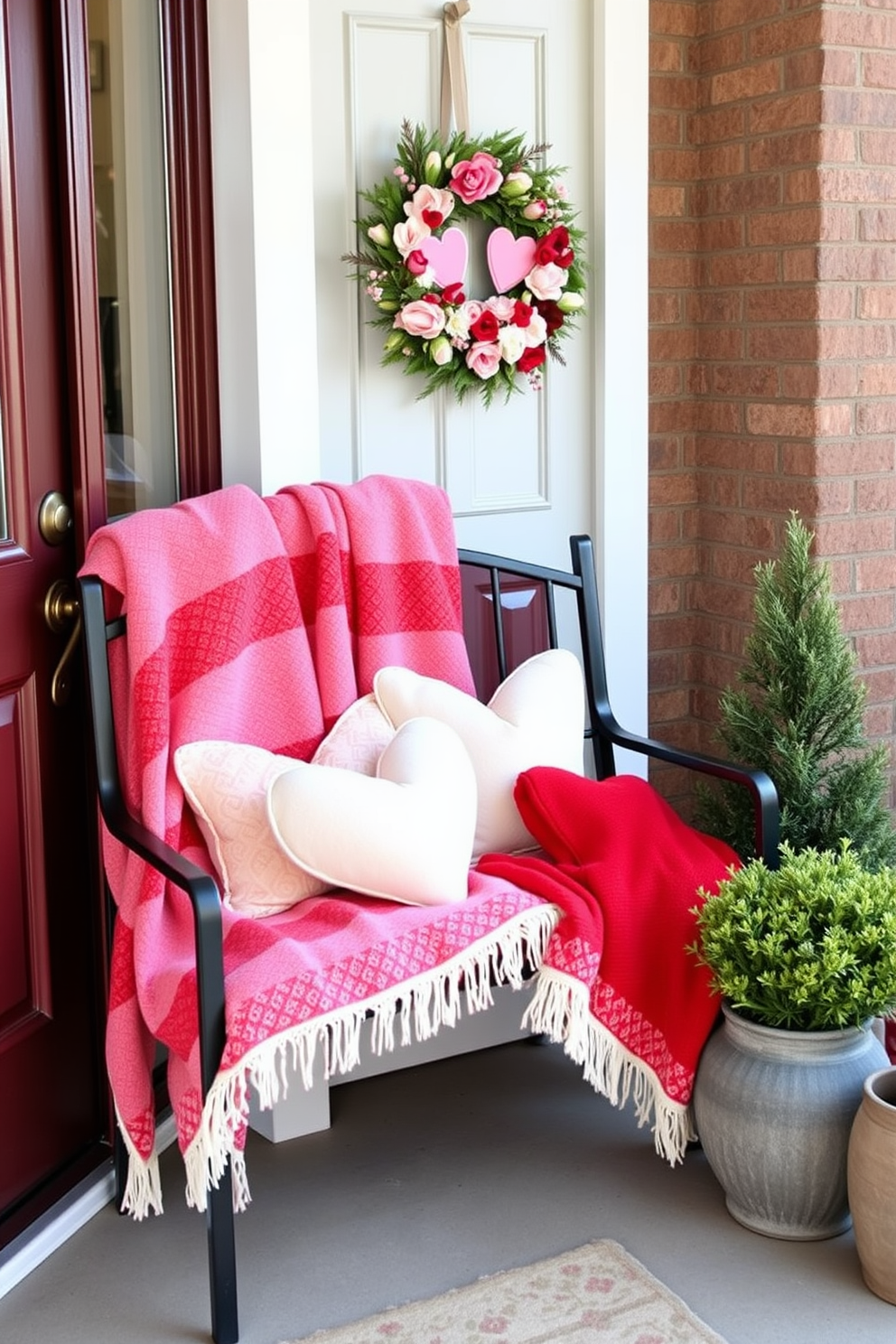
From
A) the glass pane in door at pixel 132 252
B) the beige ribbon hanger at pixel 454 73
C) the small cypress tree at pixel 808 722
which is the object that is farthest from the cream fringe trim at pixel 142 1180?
the beige ribbon hanger at pixel 454 73

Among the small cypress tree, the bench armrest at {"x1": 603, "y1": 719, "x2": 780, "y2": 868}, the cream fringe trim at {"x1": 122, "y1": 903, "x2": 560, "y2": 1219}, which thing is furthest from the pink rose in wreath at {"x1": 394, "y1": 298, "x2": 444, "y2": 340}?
the cream fringe trim at {"x1": 122, "y1": 903, "x2": 560, "y2": 1219}

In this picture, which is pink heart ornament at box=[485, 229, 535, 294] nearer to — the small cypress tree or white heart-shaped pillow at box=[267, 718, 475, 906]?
the small cypress tree

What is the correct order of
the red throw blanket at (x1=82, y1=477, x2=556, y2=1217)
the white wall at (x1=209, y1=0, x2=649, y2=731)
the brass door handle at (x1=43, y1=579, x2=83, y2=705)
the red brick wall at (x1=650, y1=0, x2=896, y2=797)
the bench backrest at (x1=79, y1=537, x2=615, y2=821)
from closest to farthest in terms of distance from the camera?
the red throw blanket at (x1=82, y1=477, x2=556, y2=1217) → the brass door handle at (x1=43, y1=579, x2=83, y2=705) → the white wall at (x1=209, y1=0, x2=649, y2=731) → the bench backrest at (x1=79, y1=537, x2=615, y2=821) → the red brick wall at (x1=650, y1=0, x2=896, y2=797)

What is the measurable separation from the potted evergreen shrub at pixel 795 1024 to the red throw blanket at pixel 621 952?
0.05 meters

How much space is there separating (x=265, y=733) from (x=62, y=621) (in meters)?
0.37

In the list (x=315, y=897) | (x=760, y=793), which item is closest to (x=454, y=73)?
(x=760, y=793)

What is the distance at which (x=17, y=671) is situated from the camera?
7.64 ft

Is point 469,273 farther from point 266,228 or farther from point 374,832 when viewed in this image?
point 374,832

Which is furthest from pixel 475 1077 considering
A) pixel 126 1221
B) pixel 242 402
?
pixel 242 402

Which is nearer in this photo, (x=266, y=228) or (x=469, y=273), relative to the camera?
(x=266, y=228)

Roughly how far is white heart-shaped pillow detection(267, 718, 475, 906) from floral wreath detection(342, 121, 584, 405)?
0.98 meters

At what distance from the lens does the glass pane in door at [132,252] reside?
2.58 meters

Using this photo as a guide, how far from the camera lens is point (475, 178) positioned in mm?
2900

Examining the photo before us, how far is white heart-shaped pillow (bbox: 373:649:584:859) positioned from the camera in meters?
2.60
